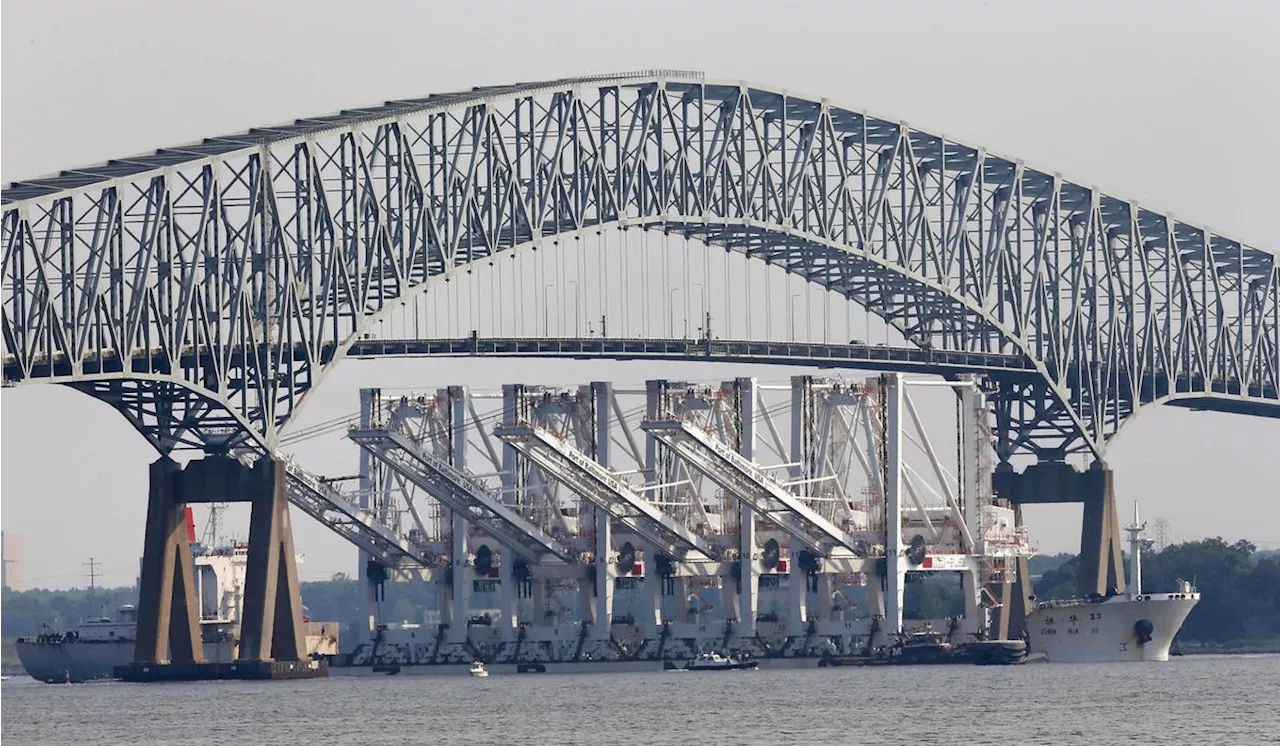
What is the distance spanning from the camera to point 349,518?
178 meters

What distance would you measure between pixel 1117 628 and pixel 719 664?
61.9 ft

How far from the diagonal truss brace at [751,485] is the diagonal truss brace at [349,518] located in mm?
19122

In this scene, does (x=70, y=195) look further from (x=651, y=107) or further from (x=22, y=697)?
(x=651, y=107)

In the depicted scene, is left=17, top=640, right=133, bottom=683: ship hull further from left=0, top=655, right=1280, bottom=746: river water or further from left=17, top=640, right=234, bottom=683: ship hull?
left=0, top=655, right=1280, bottom=746: river water

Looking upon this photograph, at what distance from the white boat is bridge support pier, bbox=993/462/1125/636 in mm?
21465

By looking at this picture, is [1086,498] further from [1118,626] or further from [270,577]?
[270,577]

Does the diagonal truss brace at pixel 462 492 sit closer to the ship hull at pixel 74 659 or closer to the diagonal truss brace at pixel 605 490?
the diagonal truss brace at pixel 605 490

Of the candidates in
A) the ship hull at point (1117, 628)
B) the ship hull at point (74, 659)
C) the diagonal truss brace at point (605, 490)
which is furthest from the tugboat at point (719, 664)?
the ship hull at point (74, 659)

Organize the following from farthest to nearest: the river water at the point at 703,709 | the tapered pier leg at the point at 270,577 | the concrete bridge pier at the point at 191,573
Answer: the concrete bridge pier at the point at 191,573 < the tapered pier leg at the point at 270,577 < the river water at the point at 703,709

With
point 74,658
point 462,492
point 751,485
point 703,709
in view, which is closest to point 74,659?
point 74,658

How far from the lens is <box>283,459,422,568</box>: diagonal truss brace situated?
175000 millimetres

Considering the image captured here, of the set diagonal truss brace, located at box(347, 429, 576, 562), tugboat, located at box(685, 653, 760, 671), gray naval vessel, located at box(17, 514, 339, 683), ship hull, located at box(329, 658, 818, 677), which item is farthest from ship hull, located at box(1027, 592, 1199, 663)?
gray naval vessel, located at box(17, 514, 339, 683)

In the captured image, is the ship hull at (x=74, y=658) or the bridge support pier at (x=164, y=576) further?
the ship hull at (x=74, y=658)

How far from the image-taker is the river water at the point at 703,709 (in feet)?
362
